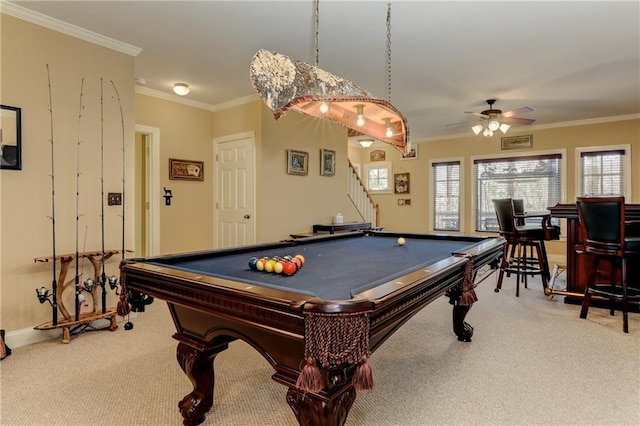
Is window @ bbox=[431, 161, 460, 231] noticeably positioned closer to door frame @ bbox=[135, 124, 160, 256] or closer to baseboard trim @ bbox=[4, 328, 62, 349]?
door frame @ bbox=[135, 124, 160, 256]

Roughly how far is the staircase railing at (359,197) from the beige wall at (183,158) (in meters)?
2.41

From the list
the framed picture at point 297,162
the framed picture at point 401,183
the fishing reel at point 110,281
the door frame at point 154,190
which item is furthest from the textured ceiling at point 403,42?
the framed picture at point 401,183

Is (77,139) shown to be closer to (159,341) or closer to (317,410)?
(159,341)

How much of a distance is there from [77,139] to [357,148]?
6746mm

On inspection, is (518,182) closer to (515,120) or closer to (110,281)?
(515,120)

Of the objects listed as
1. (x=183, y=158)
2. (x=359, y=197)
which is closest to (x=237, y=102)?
(x=183, y=158)

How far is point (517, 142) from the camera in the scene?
6.93 m

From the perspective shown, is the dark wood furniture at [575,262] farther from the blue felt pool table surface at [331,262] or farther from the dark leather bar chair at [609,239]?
the blue felt pool table surface at [331,262]

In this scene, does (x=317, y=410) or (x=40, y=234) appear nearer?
(x=317, y=410)

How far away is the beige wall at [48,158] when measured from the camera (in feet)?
8.98

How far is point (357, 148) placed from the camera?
9023 mm

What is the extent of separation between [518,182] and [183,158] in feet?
20.1

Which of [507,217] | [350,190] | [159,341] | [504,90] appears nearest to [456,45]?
[504,90]

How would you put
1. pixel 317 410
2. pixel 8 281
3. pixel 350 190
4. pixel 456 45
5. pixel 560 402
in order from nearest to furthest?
pixel 317 410 < pixel 560 402 < pixel 8 281 < pixel 456 45 < pixel 350 190
